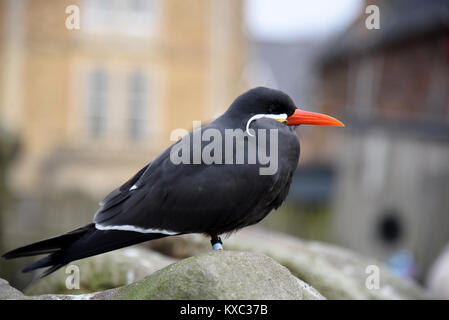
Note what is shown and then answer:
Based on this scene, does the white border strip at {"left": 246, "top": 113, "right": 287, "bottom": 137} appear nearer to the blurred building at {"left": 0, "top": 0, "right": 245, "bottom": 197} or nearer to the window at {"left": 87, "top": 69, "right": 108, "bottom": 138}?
the blurred building at {"left": 0, "top": 0, "right": 245, "bottom": 197}

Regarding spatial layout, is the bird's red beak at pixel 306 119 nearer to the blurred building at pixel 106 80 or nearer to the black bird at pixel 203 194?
the black bird at pixel 203 194

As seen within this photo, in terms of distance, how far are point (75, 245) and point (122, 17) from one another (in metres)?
18.9

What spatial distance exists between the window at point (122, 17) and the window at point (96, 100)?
1.53 metres

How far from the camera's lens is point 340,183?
13.1 metres

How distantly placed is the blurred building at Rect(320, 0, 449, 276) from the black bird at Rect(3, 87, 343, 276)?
7.54 meters

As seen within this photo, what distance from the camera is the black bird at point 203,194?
3.77 metres

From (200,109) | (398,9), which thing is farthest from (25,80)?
(398,9)

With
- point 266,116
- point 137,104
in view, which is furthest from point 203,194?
point 137,104

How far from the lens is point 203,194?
3.82 meters

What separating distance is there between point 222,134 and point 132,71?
18.3 meters

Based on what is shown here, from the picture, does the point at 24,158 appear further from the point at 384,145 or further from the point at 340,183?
the point at 384,145

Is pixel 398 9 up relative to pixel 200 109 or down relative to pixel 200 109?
up

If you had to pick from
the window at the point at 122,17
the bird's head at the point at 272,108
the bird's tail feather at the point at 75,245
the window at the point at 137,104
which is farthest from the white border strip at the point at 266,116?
the window at the point at 122,17

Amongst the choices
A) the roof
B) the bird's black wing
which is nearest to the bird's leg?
the bird's black wing
